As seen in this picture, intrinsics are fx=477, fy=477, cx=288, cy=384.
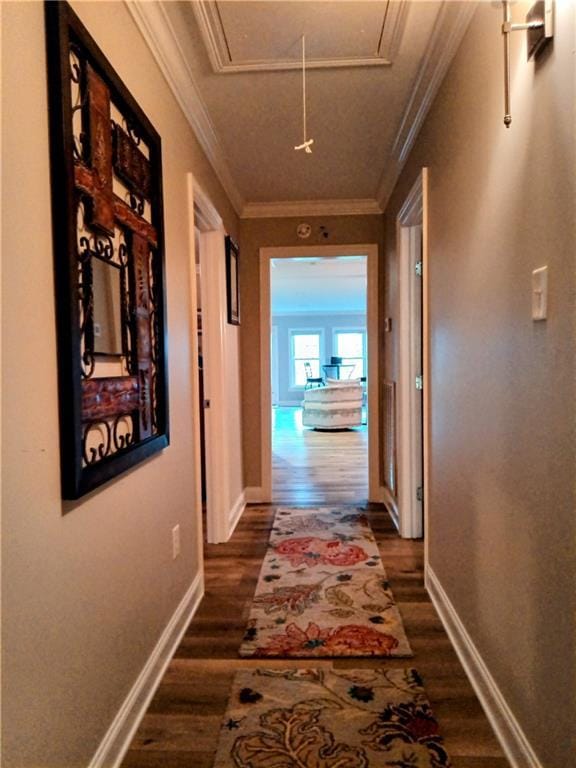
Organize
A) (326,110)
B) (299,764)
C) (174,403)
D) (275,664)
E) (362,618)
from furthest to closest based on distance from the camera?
(326,110) → (362,618) → (174,403) → (275,664) → (299,764)

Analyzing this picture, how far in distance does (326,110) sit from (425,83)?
503 mm

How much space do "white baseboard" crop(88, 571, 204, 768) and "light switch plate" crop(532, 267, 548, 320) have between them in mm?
1626

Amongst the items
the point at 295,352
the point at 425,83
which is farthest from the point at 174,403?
the point at 295,352

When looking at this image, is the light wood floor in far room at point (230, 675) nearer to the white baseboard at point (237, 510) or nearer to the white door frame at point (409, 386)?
Answer: the white door frame at point (409, 386)

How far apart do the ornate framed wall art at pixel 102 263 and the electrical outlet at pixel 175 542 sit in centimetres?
47

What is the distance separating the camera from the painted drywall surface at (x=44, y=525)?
3.08ft

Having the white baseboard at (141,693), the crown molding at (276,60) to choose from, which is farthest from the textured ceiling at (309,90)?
the white baseboard at (141,693)

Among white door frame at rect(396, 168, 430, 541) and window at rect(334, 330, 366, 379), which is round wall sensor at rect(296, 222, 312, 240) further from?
window at rect(334, 330, 366, 379)

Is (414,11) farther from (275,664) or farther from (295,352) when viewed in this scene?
(295,352)

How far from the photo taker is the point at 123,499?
147 cm

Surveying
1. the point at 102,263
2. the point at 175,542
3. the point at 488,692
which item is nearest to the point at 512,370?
the point at 488,692

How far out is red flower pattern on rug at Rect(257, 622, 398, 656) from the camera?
1.93 metres

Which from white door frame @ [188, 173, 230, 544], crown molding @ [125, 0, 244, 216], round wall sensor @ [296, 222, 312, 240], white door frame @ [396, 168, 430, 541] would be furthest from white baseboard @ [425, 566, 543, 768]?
round wall sensor @ [296, 222, 312, 240]

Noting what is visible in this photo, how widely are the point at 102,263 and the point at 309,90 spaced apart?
4.89 ft
